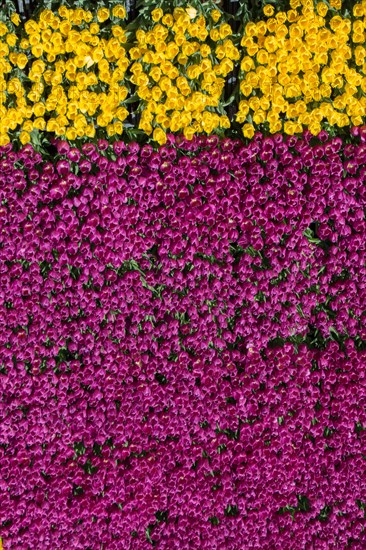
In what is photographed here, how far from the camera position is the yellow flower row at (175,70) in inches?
77.3

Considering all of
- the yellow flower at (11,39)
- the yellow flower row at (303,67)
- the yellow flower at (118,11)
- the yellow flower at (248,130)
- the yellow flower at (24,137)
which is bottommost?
the yellow flower at (248,130)

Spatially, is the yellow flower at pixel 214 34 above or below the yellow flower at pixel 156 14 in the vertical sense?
below

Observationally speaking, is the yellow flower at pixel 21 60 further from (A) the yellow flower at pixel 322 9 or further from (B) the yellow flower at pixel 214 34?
(A) the yellow flower at pixel 322 9

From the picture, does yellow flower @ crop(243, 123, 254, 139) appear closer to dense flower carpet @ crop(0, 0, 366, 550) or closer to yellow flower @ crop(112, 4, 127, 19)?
dense flower carpet @ crop(0, 0, 366, 550)

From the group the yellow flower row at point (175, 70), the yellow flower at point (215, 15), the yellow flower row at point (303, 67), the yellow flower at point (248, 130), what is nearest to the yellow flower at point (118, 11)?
the yellow flower row at point (175, 70)

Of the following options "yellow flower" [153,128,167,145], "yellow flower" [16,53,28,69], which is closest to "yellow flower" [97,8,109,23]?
"yellow flower" [16,53,28,69]

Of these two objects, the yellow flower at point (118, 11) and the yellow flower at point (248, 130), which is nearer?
the yellow flower at point (118, 11)

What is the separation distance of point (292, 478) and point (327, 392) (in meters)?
0.32

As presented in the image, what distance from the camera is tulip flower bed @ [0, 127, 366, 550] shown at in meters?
2.06

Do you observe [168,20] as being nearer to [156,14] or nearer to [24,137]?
[156,14]

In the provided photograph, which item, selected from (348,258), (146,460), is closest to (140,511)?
Result: (146,460)

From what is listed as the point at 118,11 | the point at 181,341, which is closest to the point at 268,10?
the point at 118,11

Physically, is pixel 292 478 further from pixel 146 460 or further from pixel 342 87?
pixel 342 87

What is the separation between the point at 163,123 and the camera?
204 centimetres
